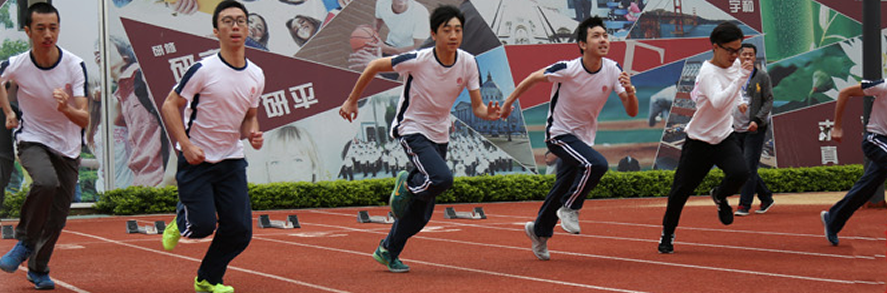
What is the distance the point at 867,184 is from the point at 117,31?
41.3 ft

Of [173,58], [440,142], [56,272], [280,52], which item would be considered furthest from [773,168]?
[56,272]

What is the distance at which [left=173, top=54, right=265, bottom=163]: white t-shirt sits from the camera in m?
5.83

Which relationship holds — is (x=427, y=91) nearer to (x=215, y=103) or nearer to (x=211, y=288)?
(x=215, y=103)

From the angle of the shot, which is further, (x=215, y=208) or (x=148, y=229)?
(x=148, y=229)

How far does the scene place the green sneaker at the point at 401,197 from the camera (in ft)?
23.1

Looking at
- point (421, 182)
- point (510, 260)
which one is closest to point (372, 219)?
point (510, 260)

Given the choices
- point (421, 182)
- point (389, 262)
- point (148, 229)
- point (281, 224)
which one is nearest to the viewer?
point (421, 182)

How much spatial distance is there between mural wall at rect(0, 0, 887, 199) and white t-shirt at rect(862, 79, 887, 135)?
10.8 meters

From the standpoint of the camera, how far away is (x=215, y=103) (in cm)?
589

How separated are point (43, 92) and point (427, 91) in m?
2.60

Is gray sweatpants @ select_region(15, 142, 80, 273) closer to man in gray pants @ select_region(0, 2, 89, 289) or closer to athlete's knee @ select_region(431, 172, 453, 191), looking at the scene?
man in gray pants @ select_region(0, 2, 89, 289)

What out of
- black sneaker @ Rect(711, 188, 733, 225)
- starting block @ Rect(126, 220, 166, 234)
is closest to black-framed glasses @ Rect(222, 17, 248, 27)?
black sneaker @ Rect(711, 188, 733, 225)

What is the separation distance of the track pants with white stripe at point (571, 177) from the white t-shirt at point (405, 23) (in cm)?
1034

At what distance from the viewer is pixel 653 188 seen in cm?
1855
